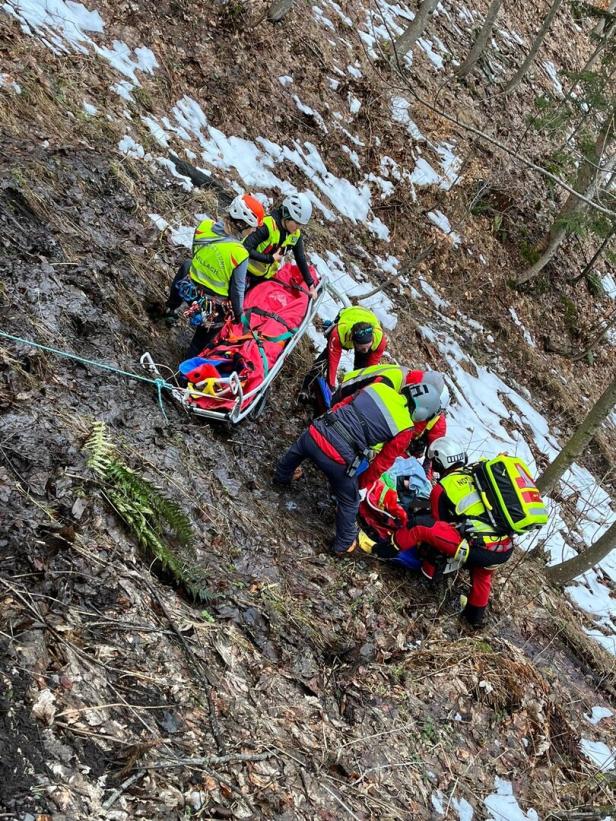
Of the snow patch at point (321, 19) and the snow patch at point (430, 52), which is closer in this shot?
the snow patch at point (321, 19)

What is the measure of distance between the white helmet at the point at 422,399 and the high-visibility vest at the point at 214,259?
215 cm

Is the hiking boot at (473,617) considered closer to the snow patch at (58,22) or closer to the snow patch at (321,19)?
the snow patch at (58,22)

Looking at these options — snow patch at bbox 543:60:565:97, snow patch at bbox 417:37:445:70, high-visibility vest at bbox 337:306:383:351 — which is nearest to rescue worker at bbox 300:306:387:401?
high-visibility vest at bbox 337:306:383:351

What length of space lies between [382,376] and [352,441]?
0.85 m

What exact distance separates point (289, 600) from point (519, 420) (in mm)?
9250

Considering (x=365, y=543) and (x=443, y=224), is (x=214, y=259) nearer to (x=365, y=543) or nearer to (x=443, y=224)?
(x=365, y=543)

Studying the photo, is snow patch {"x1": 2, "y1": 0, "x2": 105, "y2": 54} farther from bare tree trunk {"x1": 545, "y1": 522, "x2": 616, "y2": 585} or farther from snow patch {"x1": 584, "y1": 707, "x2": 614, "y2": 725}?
snow patch {"x1": 584, "y1": 707, "x2": 614, "y2": 725}

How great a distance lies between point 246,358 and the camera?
21.1 feet

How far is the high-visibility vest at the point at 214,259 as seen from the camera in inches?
250

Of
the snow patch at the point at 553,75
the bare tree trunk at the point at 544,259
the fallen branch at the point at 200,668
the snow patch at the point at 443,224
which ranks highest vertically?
the snow patch at the point at 553,75

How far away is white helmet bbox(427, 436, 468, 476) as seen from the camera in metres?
7.07

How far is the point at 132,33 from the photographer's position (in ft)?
35.7

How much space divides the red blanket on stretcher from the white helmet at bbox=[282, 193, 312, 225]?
820 millimetres

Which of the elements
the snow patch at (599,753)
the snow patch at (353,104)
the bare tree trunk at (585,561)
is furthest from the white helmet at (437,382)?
the snow patch at (353,104)
